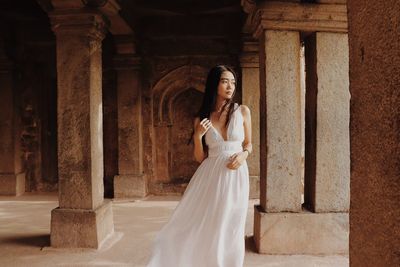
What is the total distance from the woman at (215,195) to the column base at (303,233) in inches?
45.2

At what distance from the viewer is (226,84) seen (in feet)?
11.0

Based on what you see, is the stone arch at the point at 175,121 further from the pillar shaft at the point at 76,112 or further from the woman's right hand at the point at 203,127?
the woman's right hand at the point at 203,127

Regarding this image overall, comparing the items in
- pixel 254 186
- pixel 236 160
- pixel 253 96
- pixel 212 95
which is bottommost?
pixel 254 186

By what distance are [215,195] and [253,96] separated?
5317mm

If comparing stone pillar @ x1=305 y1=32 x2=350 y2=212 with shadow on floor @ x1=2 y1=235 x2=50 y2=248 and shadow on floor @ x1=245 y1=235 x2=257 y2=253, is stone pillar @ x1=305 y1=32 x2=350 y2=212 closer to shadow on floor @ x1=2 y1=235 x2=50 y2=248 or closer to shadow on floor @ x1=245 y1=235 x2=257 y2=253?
shadow on floor @ x1=245 y1=235 x2=257 y2=253

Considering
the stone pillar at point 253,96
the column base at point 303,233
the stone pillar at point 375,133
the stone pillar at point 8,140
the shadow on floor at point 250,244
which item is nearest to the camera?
the stone pillar at point 375,133

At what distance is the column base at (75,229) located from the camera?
15.2 ft

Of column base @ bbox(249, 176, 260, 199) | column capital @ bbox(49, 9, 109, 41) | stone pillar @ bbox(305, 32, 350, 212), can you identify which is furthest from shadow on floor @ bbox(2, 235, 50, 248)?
column base @ bbox(249, 176, 260, 199)

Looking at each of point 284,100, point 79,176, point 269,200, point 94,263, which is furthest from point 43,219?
point 284,100

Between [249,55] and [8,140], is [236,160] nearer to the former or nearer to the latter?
[249,55]

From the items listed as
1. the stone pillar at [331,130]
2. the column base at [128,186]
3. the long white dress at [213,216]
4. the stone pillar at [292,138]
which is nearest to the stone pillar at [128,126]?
the column base at [128,186]

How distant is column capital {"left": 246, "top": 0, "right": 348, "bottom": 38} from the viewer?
443 centimetres

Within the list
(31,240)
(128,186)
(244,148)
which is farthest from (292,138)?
(128,186)

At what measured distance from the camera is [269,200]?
14.6 feet
